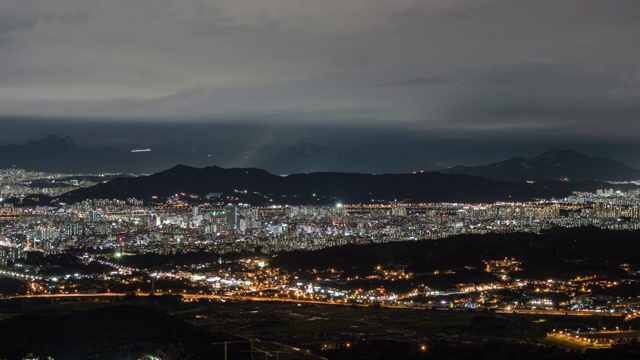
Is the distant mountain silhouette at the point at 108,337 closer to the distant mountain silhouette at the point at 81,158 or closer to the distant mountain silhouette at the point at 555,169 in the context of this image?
the distant mountain silhouette at the point at 555,169

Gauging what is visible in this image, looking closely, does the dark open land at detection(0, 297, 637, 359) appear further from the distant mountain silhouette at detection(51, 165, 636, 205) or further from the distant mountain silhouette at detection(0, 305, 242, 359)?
the distant mountain silhouette at detection(51, 165, 636, 205)

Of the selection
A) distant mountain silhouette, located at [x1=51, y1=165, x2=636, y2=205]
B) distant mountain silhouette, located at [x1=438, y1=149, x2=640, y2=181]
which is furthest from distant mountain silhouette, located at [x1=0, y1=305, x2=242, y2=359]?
distant mountain silhouette, located at [x1=438, y1=149, x2=640, y2=181]

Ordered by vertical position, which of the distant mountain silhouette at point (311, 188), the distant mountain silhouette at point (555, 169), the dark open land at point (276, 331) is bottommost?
the dark open land at point (276, 331)

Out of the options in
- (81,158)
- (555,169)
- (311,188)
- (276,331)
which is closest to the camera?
(276,331)

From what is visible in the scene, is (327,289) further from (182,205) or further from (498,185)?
(498,185)

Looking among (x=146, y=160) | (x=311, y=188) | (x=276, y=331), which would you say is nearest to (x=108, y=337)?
(x=276, y=331)

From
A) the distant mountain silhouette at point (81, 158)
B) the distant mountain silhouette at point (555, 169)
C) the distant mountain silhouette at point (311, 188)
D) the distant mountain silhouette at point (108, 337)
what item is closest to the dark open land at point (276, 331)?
the distant mountain silhouette at point (108, 337)

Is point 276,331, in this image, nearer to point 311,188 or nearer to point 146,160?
point 311,188
